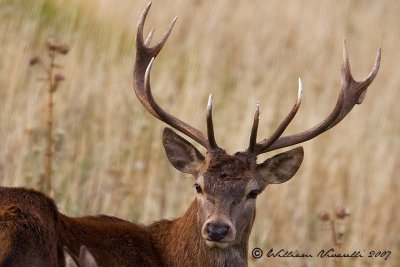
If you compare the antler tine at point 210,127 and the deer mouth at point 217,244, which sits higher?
the antler tine at point 210,127

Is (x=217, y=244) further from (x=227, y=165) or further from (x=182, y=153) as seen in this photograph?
(x=182, y=153)

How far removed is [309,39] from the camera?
14695mm

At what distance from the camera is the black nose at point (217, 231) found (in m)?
7.31

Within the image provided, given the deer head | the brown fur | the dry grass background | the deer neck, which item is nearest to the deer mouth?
the deer head

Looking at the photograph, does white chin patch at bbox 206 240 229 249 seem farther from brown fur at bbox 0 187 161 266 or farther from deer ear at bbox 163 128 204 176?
deer ear at bbox 163 128 204 176

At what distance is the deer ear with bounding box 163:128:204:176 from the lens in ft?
26.5

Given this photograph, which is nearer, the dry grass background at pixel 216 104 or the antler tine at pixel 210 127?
the antler tine at pixel 210 127

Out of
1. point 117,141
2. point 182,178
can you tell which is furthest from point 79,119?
point 182,178

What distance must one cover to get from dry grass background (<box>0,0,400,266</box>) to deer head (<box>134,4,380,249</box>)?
1728mm

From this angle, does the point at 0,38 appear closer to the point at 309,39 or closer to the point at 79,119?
the point at 79,119

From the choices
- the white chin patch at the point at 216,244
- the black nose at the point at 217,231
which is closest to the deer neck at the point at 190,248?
the white chin patch at the point at 216,244

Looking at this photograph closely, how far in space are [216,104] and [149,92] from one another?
16.3 ft

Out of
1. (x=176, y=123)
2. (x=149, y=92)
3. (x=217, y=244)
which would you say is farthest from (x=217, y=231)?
(x=149, y=92)

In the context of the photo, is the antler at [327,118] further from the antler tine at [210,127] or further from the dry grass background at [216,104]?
the dry grass background at [216,104]
